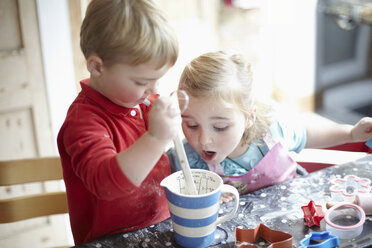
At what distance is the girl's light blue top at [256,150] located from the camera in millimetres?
1218

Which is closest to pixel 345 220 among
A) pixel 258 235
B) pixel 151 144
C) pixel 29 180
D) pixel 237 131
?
pixel 258 235

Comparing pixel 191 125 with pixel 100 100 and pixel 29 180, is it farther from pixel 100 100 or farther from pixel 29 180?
pixel 29 180

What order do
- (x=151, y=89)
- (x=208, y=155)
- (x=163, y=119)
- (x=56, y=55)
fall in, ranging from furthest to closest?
(x=56, y=55) → (x=208, y=155) → (x=151, y=89) → (x=163, y=119)

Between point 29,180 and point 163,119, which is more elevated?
point 163,119

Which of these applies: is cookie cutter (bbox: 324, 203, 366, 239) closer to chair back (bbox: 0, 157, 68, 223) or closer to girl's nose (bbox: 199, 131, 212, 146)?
girl's nose (bbox: 199, 131, 212, 146)

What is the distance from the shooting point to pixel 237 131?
1.11 meters

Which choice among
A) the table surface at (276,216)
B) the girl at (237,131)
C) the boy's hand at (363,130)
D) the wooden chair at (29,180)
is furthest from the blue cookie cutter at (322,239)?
the wooden chair at (29,180)

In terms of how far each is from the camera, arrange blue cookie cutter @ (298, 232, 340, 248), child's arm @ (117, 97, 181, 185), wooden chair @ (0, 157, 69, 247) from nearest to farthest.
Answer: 1. child's arm @ (117, 97, 181, 185)
2. blue cookie cutter @ (298, 232, 340, 248)
3. wooden chair @ (0, 157, 69, 247)

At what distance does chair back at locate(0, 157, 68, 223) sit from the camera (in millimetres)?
1277

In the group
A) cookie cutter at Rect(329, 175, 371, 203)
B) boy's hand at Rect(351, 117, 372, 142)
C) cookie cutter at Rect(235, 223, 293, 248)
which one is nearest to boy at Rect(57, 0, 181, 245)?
cookie cutter at Rect(235, 223, 293, 248)

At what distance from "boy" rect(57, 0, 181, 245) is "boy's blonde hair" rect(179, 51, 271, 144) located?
0.52 feet

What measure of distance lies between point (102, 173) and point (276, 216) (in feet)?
1.40

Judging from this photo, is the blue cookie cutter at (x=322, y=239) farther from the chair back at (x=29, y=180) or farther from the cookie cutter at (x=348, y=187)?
the chair back at (x=29, y=180)

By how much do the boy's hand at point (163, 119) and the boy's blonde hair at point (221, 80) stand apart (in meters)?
0.27
